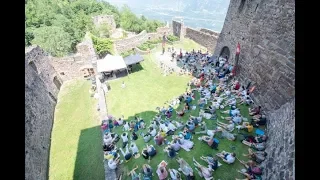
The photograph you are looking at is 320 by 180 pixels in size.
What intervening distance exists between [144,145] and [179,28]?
24900 millimetres

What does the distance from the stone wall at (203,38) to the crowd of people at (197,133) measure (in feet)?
37.9

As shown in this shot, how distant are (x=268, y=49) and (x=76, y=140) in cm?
1366

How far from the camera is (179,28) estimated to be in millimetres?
31781

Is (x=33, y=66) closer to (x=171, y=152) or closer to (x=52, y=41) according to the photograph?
(x=52, y=41)

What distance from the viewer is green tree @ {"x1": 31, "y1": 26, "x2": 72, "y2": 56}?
79.6 ft

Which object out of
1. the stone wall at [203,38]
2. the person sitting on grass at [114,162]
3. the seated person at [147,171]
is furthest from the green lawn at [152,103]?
the stone wall at [203,38]

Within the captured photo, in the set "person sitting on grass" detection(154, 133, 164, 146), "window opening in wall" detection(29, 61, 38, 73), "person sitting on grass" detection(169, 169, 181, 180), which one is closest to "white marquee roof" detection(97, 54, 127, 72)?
"window opening in wall" detection(29, 61, 38, 73)

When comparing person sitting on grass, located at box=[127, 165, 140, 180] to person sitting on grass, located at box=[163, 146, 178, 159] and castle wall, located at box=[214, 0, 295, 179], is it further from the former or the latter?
castle wall, located at box=[214, 0, 295, 179]

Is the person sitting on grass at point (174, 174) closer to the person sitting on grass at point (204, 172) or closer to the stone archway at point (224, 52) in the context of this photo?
the person sitting on grass at point (204, 172)

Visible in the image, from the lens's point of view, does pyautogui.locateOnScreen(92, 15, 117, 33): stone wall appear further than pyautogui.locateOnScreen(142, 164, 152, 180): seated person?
Yes

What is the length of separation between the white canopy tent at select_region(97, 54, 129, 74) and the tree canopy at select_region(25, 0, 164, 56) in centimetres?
880

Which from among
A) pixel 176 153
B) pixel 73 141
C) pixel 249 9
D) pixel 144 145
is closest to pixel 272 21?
pixel 249 9

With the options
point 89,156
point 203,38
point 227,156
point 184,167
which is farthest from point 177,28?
point 184,167

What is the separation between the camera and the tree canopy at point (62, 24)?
81.4 feet
